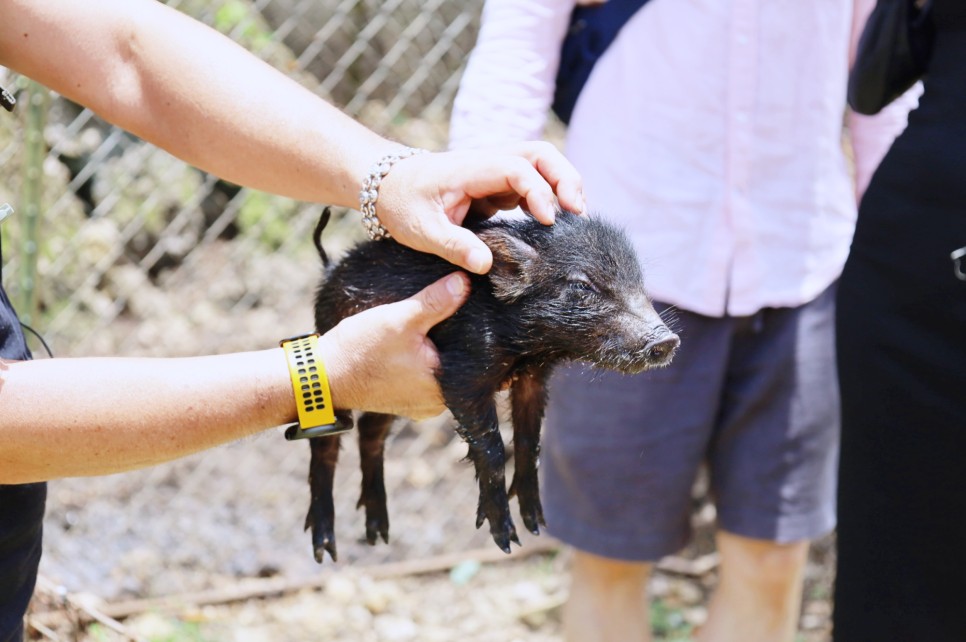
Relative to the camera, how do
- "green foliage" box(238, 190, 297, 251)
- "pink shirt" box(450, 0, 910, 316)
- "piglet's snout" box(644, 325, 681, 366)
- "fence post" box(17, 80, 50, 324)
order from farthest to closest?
"green foliage" box(238, 190, 297, 251), "fence post" box(17, 80, 50, 324), "pink shirt" box(450, 0, 910, 316), "piglet's snout" box(644, 325, 681, 366)

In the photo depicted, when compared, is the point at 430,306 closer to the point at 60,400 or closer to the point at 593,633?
the point at 60,400

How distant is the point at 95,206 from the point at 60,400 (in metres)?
3.47

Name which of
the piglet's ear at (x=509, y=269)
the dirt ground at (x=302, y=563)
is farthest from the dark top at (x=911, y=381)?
the dirt ground at (x=302, y=563)

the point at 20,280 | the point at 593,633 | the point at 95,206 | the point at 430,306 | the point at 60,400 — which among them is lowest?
the point at 593,633

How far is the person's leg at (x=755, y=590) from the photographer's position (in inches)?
110

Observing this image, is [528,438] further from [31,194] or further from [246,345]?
[246,345]

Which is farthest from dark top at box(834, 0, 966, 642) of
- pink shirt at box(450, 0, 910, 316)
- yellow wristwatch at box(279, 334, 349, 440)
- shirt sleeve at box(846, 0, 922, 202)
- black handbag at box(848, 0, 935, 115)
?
yellow wristwatch at box(279, 334, 349, 440)

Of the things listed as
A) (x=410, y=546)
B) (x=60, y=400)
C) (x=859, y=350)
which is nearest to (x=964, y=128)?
(x=859, y=350)

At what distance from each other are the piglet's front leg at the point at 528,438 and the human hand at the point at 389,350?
235 millimetres

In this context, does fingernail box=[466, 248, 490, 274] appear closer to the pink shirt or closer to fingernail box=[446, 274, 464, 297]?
fingernail box=[446, 274, 464, 297]

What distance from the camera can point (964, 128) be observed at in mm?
2109

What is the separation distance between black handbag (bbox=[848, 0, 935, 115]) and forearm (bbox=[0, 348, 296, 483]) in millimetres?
1488

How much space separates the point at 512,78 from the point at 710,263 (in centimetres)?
64

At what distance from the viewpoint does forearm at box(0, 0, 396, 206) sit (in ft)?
5.89
